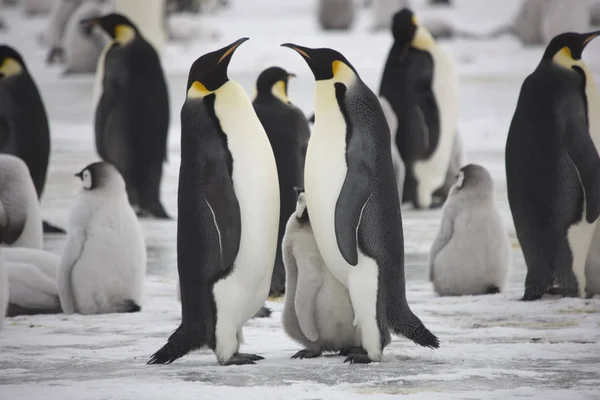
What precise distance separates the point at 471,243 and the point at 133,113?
11.3 ft

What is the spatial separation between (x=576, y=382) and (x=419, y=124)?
4.60 meters

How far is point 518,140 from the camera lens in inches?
197

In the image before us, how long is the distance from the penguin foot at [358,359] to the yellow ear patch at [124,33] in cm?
451

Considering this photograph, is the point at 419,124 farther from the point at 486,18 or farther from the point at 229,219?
the point at 486,18

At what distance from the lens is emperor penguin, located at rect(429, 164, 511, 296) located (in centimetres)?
498

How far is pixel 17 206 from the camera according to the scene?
5.37 metres

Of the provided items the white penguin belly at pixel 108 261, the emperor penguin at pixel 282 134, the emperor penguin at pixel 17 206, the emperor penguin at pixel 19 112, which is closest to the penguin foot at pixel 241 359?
the white penguin belly at pixel 108 261

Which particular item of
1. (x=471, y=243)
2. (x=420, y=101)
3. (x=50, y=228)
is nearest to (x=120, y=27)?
(x=50, y=228)

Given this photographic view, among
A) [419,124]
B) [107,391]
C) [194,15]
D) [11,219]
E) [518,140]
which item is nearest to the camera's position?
[107,391]

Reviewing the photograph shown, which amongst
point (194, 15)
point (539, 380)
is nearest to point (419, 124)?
point (539, 380)

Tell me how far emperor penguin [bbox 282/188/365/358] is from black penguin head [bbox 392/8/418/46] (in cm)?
406

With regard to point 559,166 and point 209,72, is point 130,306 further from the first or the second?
point 559,166

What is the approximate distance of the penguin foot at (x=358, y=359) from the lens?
3736 mm

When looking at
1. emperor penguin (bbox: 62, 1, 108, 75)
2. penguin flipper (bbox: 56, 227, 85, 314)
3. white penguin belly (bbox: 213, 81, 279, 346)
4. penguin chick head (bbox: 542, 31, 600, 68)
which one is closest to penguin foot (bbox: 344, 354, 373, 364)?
white penguin belly (bbox: 213, 81, 279, 346)
